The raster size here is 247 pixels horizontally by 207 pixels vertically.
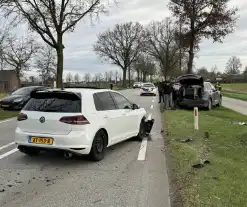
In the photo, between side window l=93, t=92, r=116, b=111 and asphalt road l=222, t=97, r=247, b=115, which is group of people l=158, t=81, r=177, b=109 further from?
side window l=93, t=92, r=116, b=111

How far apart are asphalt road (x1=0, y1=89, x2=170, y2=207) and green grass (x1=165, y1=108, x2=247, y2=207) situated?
36 cm

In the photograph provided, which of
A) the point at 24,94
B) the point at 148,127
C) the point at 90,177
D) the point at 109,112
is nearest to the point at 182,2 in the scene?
the point at 24,94

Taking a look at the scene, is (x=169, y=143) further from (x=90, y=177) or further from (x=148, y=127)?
(x=90, y=177)

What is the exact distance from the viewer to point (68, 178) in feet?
21.0

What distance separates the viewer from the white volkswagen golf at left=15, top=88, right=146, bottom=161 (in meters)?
7.17

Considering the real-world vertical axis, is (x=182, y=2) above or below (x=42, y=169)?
above

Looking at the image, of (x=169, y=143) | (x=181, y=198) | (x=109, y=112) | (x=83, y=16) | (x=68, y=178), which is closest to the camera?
(x=181, y=198)

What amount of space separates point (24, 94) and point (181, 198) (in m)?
17.1

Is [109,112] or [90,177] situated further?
[109,112]

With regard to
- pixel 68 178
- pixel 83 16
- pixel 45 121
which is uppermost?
pixel 83 16

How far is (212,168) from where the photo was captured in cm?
678

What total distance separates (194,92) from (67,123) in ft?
45.1

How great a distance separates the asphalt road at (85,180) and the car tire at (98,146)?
0.13 m

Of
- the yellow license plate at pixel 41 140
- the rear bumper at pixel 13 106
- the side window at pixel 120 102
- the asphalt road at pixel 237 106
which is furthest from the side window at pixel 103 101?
the asphalt road at pixel 237 106
